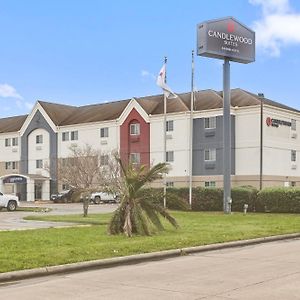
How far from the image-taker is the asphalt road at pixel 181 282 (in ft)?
30.0

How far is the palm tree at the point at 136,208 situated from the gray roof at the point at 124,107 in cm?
4109

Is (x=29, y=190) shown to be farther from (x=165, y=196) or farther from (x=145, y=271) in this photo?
(x=145, y=271)

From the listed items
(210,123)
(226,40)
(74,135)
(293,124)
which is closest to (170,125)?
(210,123)

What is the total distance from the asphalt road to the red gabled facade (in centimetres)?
5152

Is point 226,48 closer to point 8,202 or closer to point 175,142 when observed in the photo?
point 8,202

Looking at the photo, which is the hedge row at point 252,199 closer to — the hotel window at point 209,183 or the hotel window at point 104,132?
the hotel window at point 209,183

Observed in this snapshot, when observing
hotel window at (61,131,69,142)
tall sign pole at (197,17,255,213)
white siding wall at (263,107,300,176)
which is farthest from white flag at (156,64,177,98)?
hotel window at (61,131,69,142)

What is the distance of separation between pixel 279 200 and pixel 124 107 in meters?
34.7

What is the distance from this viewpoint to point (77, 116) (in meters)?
75.7

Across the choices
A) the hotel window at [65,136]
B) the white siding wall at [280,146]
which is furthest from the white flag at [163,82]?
the hotel window at [65,136]

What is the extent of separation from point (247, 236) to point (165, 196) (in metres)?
2.91

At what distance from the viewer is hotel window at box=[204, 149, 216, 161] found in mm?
60553

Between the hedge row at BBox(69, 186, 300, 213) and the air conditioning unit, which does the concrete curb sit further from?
the air conditioning unit

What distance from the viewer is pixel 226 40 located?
38812 mm
